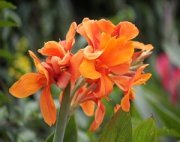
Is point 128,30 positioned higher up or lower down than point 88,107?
higher up

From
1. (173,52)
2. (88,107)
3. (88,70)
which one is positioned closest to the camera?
(88,70)

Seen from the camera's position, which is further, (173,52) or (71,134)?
(173,52)

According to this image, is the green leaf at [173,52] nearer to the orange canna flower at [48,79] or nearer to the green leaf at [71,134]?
the green leaf at [71,134]

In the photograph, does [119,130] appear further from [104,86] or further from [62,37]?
[62,37]

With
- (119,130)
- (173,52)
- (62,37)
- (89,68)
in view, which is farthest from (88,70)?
(62,37)

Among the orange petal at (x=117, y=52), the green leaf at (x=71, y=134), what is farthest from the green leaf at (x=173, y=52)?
the orange petal at (x=117, y=52)
